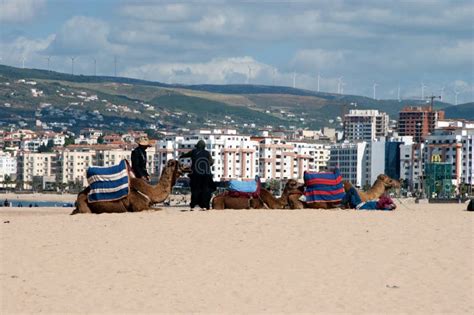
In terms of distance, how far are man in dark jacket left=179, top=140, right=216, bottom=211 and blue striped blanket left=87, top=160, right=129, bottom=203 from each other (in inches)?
84.2

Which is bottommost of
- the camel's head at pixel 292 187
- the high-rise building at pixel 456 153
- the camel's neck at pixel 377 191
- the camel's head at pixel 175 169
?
the high-rise building at pixel 456 153

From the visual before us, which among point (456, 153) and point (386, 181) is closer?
point (386, 181)

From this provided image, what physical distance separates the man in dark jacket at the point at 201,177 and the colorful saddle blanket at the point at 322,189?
6.17ft

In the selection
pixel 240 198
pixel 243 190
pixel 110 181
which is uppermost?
pixel 110 181

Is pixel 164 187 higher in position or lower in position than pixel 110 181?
lower

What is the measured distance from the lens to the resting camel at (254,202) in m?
28.0

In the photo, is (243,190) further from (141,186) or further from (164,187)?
(141,186)

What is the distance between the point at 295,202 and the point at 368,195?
284 centimetres

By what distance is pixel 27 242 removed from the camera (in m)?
22.2

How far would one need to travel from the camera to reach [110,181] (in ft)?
86.8

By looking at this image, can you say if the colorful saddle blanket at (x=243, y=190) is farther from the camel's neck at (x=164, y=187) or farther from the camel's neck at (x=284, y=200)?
the camel's neck at (x=164, y=187)

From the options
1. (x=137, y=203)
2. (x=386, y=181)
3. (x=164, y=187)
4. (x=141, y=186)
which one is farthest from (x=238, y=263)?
(x=386, y=181)

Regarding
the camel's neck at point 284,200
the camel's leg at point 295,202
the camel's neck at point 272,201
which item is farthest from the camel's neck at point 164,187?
the camel's leg at point 295,202

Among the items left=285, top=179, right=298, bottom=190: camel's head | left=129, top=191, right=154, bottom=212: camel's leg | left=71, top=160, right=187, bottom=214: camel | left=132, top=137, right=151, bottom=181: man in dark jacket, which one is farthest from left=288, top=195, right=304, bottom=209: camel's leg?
left=129, top=191, right=154, bottom=212: camel's leg
